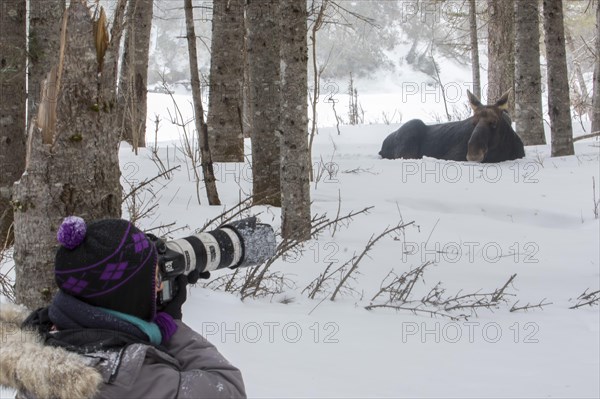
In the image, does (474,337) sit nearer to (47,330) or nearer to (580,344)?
(580,344)

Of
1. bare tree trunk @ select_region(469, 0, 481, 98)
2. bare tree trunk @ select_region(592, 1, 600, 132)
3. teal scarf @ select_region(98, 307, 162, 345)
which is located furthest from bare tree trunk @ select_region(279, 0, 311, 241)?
bare tree trunk @ select_region(469, 0, 481, 98)

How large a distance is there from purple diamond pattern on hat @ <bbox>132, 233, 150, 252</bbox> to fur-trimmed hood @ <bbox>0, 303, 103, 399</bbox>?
35cm

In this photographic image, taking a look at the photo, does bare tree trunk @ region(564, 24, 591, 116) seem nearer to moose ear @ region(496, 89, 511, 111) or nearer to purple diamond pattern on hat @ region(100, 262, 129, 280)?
moose ear @ region(496, 89, 511, 111)

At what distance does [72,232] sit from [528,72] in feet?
37.3

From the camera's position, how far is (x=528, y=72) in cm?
1246

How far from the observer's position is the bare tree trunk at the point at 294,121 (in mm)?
6312

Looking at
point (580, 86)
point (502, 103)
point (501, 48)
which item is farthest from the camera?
point (580, 86)

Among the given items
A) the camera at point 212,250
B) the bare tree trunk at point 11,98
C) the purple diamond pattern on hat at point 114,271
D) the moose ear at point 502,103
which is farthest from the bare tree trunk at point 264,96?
the moose ear at point 502,103

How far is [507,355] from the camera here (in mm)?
4629

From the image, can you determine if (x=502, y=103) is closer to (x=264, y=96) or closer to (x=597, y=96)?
(x=597, y=96)

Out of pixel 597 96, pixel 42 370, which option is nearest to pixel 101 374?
pixel 42 370

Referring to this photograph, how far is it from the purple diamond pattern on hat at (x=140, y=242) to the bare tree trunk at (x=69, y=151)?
3.03 feet

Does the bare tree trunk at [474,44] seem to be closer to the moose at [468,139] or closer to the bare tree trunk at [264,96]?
Answer: the moose at [468,139]

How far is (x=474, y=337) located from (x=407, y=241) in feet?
7.49
